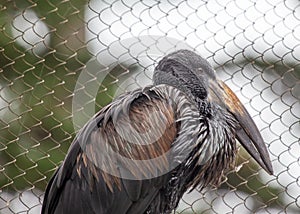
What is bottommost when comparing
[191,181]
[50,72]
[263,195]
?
[263,195]

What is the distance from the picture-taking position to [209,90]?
5238mm

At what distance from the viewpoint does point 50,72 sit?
18.9 feet

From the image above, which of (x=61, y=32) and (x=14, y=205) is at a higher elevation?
(x=61, y=32)

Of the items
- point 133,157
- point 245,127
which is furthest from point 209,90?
point 133,157

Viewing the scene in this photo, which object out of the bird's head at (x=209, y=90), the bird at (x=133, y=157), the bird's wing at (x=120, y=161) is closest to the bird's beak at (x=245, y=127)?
the bird's head at (x=209, y=90)

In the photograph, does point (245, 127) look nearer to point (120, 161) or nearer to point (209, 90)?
point (209, 90)

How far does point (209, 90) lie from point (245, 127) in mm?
263

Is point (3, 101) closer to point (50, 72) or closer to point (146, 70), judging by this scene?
point (50, 72)

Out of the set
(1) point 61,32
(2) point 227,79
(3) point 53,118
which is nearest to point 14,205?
(3) point 53,118

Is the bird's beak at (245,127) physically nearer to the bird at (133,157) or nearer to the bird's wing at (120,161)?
the bird at (133,157)

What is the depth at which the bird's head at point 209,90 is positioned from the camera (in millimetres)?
5211

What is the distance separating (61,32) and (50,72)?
0.24 meters

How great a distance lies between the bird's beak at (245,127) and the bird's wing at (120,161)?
0.43 m

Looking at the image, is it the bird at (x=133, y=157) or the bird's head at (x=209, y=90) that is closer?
the bird at (x=133, y=157)
